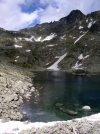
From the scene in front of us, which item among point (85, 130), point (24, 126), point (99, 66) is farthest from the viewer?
point (99, 66)

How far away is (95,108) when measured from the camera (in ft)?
170

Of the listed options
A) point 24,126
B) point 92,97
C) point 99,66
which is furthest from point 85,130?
point 99,66

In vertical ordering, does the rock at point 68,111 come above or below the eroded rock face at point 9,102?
below

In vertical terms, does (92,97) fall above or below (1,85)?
below

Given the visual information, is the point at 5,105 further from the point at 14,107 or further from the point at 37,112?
the point at 37,112

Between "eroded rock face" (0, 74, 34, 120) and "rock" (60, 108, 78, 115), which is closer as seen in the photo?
"eroded rock face" (0, 74, 34, 120)

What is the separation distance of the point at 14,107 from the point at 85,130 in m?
24.1

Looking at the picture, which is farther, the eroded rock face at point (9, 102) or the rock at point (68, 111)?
the rock at point (68, 111)

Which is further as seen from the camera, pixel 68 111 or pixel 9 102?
pixel 9 102

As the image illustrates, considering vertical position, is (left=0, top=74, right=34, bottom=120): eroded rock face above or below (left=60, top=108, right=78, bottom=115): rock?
above

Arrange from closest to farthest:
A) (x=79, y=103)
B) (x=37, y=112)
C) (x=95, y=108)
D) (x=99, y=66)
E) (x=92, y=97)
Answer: (x=37, y=112)
(x=95, y=108)
(x=79, y=103)
(x=92, y=97)
(x=99, y=66)

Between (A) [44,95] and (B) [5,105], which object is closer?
(B) [5,105]

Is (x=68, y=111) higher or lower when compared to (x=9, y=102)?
lower

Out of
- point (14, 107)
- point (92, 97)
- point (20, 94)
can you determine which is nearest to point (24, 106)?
point (14, 107)
